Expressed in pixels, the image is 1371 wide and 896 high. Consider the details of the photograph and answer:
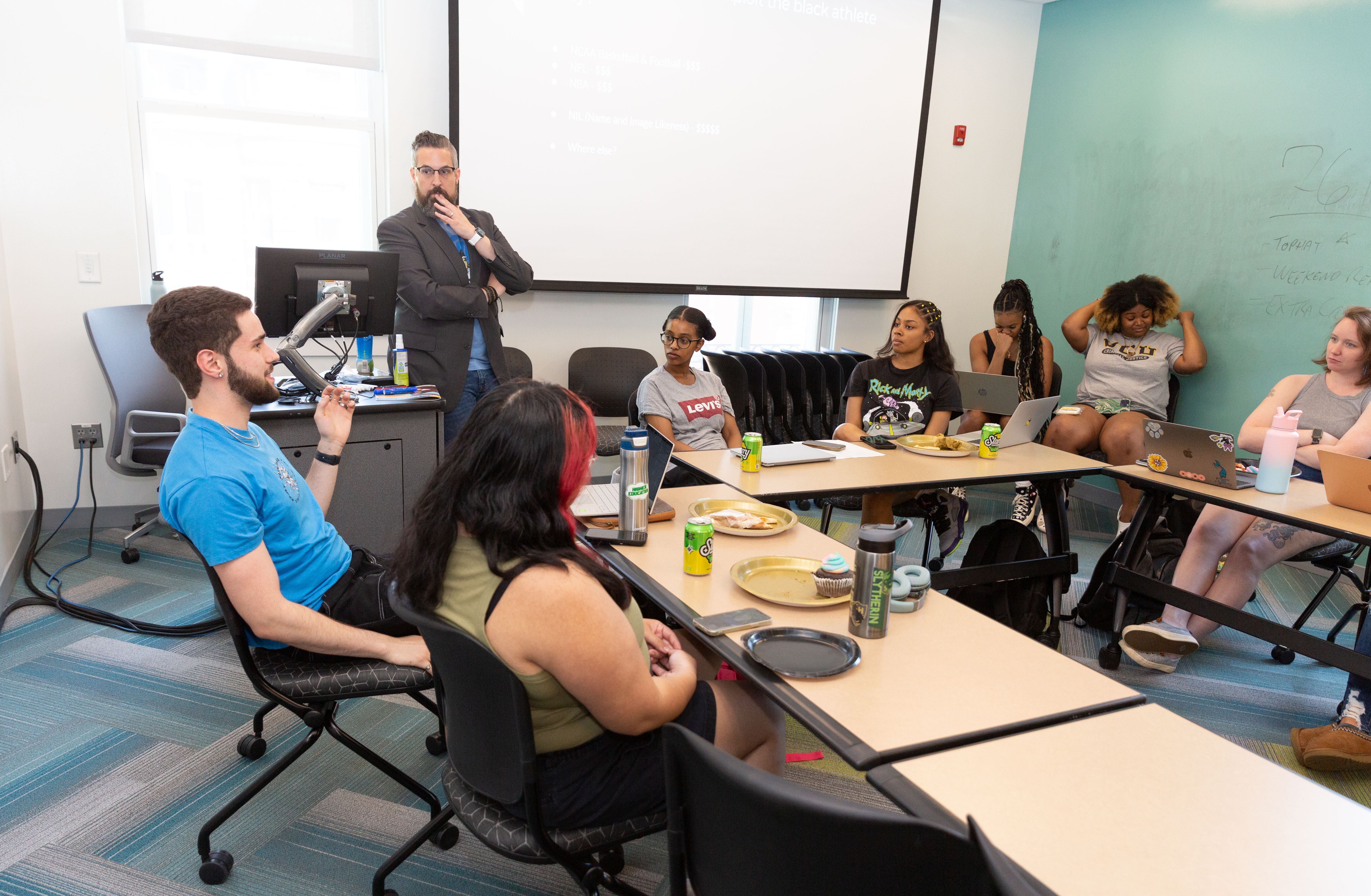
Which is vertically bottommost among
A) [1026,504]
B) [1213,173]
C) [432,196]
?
[1026,504]

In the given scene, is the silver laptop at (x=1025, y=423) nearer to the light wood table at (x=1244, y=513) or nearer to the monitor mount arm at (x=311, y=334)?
the light wood table at (x=1244, y=513)

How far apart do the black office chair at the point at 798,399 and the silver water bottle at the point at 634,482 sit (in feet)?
9.23

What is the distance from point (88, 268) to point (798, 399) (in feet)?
11.3

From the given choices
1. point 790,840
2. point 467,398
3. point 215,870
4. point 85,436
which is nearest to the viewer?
point 790,840

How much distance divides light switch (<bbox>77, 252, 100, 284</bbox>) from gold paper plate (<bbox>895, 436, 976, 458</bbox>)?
3.53 metres

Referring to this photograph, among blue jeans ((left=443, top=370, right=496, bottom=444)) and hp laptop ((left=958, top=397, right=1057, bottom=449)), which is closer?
hp laptop ((left=958, top=397, right=1057, bottom=449))

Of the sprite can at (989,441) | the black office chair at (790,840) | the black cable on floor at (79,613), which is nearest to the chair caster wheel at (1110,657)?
the sprite can at (989,441)

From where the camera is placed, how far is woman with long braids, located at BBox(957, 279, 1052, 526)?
185 inches

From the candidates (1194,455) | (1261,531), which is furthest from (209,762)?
(1261,531)

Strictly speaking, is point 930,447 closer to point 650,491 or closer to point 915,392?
point 915,392

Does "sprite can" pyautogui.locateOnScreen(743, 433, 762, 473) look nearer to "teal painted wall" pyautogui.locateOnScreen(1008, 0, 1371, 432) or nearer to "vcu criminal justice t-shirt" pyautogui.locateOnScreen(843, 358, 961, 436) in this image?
"vcu criminal justice t-shirt" pyautogui.locateOnScreen(843, 358, 961, 436)

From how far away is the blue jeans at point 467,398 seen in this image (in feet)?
11.6

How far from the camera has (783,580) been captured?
1.77 meters

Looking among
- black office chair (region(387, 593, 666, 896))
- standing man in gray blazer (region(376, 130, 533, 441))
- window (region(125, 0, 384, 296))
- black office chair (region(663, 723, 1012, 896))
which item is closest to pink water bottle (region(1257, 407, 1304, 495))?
black office chair (region(387, 593, 666, 896))
